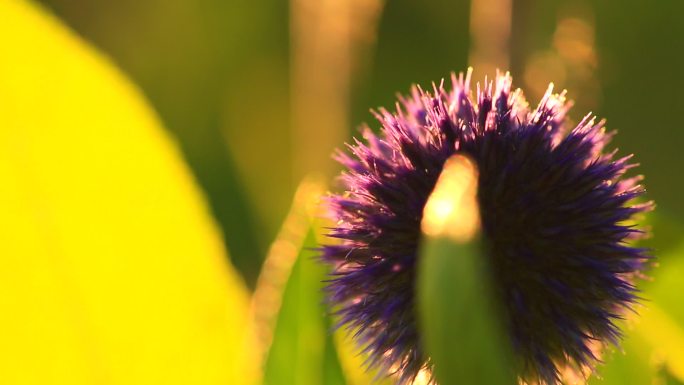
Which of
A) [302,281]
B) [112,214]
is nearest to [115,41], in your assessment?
[302,281]

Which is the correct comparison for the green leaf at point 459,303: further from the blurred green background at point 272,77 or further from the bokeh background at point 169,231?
the blurred green background at point 272,77

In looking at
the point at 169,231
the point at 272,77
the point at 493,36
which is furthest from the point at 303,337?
the point at 272,77

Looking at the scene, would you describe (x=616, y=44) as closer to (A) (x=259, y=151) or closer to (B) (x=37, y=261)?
(A) (x=259, y=151)

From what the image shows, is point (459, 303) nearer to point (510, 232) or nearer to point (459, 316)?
point (459, 316)

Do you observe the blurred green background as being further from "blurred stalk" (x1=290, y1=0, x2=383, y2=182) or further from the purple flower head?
the purple flower head

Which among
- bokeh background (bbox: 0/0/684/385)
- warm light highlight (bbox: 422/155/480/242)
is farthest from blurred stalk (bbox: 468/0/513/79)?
warm light highlight (bbox: 422/155/480/242)

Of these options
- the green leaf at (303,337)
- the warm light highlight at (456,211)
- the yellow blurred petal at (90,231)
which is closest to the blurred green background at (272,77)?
the green leaf at (303,337)
